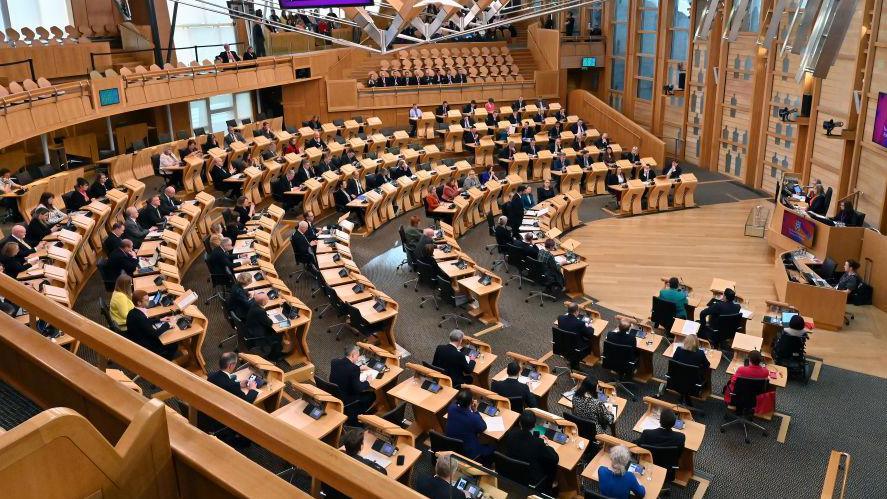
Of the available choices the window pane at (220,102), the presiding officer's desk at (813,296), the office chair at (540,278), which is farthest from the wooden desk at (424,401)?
the window pane at (220,102)

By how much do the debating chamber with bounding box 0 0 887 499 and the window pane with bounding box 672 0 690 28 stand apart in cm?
10

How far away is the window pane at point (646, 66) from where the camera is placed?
24750 millimetres

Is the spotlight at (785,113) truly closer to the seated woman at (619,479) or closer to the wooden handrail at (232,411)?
the seated woman at (619,479)

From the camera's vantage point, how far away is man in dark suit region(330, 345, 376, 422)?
8148 mm

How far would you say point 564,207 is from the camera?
16.7 m

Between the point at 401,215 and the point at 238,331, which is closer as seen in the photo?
the point at 238,331

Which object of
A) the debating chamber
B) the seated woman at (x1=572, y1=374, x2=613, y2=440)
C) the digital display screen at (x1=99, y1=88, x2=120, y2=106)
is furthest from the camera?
the digital display screen at (x1=99, y1=88, x2=120, y2=106)

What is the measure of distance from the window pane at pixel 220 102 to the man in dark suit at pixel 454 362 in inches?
598

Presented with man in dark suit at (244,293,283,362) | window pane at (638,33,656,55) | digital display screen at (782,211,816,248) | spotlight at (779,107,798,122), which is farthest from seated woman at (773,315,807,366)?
window pane at (638,33,656,55)

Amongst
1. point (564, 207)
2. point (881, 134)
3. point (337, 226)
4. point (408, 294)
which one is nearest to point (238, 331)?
point (408, 294)

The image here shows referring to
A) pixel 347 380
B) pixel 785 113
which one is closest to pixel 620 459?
pixel 347 380

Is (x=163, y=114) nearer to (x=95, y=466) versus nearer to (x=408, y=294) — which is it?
(x=408, y=294)

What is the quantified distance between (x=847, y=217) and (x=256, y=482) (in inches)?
539

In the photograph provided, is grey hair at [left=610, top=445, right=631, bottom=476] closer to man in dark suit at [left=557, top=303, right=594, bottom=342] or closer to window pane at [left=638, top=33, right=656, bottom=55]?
man in dark suit at [left=557, top=303, right=594, bottom=342]
